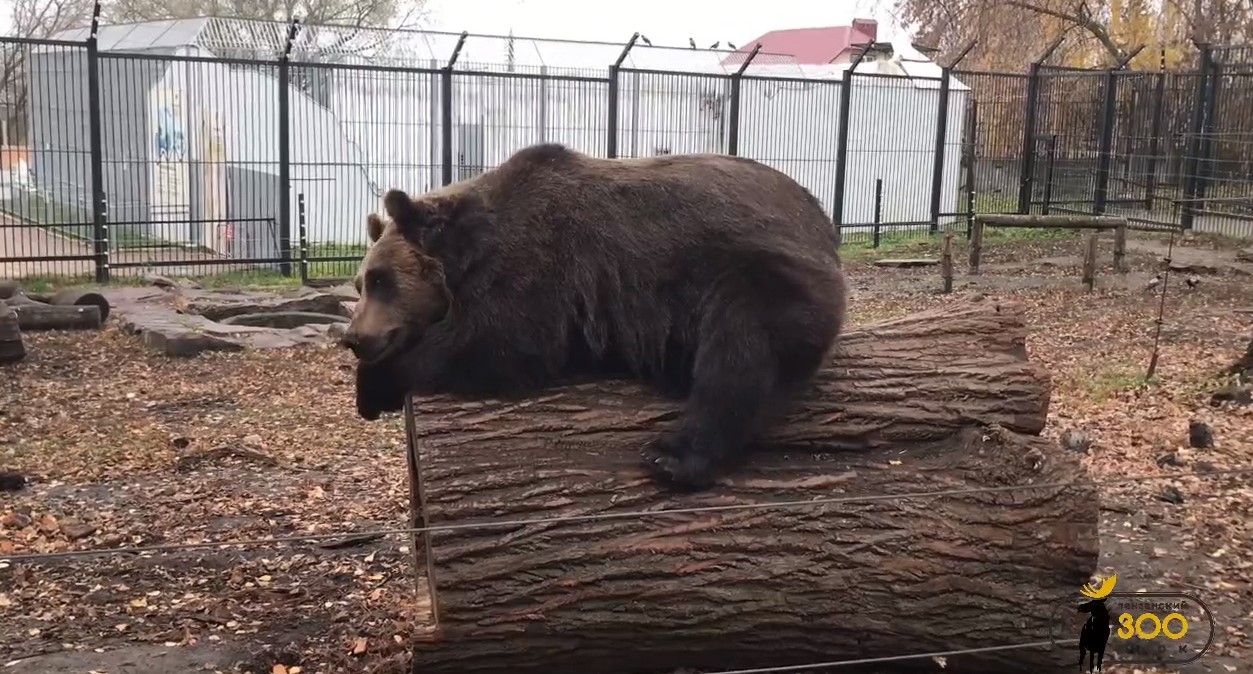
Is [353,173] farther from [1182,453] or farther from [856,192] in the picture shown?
[1182,453]

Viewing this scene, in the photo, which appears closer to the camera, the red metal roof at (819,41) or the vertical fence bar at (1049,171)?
the vertical fence bar at (1049,171)

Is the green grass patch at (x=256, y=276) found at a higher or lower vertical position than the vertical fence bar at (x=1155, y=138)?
lower

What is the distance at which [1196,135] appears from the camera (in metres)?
18.1

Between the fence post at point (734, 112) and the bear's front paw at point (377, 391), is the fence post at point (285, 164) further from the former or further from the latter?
the bear's front paw at point (377, 391)

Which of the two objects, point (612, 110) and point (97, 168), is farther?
point (612, 110)

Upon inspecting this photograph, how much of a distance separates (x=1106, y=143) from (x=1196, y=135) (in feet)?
9.08

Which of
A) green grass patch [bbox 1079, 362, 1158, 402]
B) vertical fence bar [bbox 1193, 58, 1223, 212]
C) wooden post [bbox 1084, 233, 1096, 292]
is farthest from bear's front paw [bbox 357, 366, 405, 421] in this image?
vertical fence bar [bbox 1193, 58, 1223, 212]

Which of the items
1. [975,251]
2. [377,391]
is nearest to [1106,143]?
[975,251]

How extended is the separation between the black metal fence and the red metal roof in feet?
27.5

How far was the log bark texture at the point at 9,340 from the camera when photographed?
386 inches

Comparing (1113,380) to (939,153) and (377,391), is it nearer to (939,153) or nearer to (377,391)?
(377,391)

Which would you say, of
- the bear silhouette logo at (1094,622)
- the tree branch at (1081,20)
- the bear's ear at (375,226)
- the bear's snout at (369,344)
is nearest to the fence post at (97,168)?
the bear's ear at (375,226)

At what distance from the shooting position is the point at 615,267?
4402 millimetres

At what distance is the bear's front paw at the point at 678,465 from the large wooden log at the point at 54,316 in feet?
30.4
